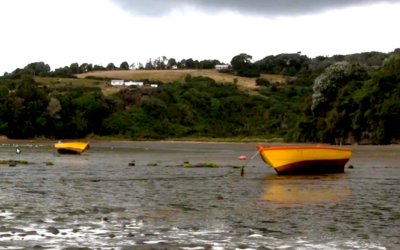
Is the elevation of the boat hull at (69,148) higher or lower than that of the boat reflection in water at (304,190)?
lower

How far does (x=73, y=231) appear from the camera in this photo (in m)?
11.5

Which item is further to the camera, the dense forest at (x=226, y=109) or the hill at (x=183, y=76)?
the hill at (x=183, y=76)

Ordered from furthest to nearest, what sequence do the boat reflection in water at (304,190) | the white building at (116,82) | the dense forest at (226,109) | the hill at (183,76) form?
the hill at (183,76)
the white building at (116,82)
the dense forest at (226,109)
the boat reflection in water at (304,190)

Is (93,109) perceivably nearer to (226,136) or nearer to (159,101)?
(159,101)

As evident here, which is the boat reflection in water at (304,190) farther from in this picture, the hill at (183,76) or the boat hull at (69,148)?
the hill at (183,76)

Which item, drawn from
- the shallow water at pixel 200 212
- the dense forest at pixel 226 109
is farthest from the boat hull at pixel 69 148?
the dense forest at pixel 226 109

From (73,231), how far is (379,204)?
8.20 m

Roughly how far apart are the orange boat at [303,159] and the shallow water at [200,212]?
1592 millimetres

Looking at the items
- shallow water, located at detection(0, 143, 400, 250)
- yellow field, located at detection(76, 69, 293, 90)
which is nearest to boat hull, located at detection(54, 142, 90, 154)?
shallow water, located at detection(0, 143, 400, 250)

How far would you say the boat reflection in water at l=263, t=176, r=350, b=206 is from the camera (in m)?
16.9

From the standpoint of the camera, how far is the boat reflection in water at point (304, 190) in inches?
665

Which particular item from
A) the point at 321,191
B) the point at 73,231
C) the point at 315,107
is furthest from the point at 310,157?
the point at 315,107

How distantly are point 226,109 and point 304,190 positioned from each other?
94392 mm

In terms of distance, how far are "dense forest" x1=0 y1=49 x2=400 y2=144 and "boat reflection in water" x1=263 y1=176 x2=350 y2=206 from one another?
143 ft
